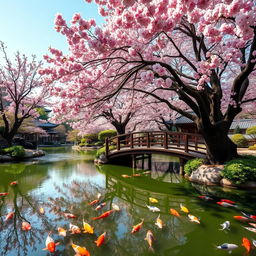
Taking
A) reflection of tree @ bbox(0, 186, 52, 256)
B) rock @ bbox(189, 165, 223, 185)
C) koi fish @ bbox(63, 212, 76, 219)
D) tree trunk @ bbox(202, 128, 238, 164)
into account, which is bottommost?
reflection of tree @ bbox(0, 186, 52, 256)

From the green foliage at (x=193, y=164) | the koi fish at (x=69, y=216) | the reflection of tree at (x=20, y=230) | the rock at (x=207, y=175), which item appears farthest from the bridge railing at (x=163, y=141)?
the reflection of tree at (x=20, y=230)

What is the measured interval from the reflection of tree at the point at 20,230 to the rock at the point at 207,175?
→ 6354mm

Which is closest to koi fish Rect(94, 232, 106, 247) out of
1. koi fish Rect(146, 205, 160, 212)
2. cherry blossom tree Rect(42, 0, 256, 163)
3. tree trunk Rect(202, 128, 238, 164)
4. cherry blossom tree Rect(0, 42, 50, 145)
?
koi fish Rect(146, 205, 160, 212)

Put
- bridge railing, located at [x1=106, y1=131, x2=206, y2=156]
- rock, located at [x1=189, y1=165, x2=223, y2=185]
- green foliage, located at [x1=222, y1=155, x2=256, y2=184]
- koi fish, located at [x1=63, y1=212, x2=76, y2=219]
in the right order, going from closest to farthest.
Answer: koi fish, located at [x1=63, y1=212, x2=76, y2=219] → green foliage, located at [x1=222, y1=155, x2=256, y2=184] → rock, located at [x1=189, y1=165, x2=223, y2=185] → bridge railing, located at [x1=106, y1=131, x2=206, y2=156]

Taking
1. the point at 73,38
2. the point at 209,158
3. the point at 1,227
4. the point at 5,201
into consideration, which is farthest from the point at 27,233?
the point at 209,158

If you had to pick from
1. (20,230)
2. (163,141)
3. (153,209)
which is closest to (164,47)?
(153,209)

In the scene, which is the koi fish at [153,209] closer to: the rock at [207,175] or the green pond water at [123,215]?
the green pond water at [123,215]

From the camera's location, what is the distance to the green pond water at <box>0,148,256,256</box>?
12.4ft

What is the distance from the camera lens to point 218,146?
8.31 meters

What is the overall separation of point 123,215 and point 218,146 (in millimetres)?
5387

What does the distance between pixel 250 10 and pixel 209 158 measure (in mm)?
6521

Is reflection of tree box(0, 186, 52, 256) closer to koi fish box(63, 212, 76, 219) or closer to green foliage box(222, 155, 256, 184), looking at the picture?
koi fish box(63, 212, 76, 219)

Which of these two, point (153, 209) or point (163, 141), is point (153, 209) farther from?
point (163, 141)

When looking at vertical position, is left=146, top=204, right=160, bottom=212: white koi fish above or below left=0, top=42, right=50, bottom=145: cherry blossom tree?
below
